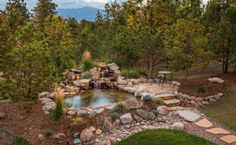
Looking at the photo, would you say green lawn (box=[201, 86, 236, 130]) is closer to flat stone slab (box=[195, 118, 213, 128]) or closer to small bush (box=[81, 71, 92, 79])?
flat stone slab (box=[195, 118, 213, 128])

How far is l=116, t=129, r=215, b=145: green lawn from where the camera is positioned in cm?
904

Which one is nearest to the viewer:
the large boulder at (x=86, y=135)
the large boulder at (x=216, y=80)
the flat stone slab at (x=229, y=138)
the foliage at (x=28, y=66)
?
the flat stone slab at (x=229, y=138)

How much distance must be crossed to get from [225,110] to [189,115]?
161 cm

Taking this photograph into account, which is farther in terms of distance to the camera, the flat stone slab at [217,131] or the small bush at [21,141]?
the flat stone slab at [217,131]

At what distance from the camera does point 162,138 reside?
9.20m

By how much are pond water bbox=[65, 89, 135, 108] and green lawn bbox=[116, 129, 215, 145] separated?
10.3 feet

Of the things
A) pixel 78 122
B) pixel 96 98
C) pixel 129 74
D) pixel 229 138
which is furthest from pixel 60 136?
pixel 129 74

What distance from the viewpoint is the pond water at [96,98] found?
500 inches

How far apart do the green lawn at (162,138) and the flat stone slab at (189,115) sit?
145cm

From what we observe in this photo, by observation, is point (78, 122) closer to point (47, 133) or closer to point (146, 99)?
point (47, 133)

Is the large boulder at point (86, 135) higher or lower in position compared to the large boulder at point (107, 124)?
lower

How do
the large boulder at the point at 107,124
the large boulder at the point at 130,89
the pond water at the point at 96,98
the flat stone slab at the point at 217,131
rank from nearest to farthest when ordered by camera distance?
the flat stone slab at the point at 217,131 → the large boulder at the point at 107,124 → the pond water at the point at 96,98 → the large boulder at the point at 130,89

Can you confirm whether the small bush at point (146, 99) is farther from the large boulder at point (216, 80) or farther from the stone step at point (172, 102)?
the large boulder at point (216, 80)

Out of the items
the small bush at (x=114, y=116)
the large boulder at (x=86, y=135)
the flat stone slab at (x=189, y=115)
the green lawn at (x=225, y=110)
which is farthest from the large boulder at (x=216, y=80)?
the large boulder at (x=86, y=135)
